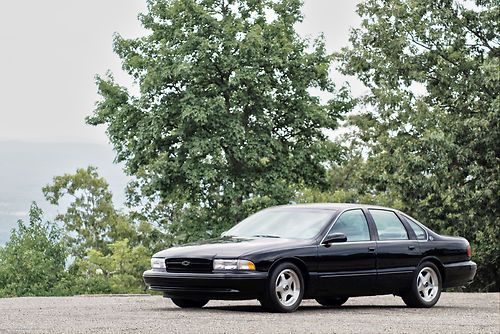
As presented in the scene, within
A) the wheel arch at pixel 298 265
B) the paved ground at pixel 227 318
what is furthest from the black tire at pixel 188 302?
the wheel arch at pixel 298 265

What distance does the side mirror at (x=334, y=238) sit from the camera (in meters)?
13.7

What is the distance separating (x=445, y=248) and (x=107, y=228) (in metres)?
64.1

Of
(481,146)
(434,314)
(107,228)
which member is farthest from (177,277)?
(107,228)

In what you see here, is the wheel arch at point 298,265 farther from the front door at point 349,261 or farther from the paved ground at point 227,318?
the paved ground at point 227,318

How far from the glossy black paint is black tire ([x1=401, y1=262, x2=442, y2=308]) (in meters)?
0.12

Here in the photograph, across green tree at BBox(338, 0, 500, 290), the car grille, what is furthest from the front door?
green tree at BBox(338, 0, 500, 290)

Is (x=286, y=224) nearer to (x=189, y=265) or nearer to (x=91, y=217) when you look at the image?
(x=189, y=265)

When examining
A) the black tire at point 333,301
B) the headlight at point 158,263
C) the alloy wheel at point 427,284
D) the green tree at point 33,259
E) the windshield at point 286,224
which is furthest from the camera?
the green tree at point 33,259

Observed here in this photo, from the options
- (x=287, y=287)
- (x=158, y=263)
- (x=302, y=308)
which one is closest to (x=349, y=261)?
(x=302, y=308)

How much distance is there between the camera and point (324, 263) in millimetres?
13625

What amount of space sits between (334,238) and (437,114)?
24298mm

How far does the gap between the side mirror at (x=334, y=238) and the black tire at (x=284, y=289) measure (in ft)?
2.31

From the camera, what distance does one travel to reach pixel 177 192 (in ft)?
130

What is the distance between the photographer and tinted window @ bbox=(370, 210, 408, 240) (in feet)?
48.4
